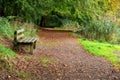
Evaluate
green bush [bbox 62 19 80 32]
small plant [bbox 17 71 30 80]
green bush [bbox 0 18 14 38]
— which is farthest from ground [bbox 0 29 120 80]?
green bush [bbox 62 19 80 32]

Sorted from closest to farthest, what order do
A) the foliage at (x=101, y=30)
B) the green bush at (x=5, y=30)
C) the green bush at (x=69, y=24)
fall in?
the green bush at (x=5, y=30), the foliage at (x=101, y=30), the green bush at (x=69, y=24)

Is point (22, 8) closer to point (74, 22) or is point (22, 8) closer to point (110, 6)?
point (110, 6)

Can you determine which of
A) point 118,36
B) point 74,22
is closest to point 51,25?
point 74,22

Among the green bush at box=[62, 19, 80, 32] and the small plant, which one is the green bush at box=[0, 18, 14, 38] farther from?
the green bush at box=[62, 19, 80, 32]

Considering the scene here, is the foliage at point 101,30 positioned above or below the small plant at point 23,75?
below

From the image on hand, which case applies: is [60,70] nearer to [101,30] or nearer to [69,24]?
[101,30]

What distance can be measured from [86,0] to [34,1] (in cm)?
344

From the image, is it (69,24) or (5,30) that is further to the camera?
(69,24)

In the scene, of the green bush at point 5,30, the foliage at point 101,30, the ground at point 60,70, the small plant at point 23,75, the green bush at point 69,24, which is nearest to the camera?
the small plant at point 23,75

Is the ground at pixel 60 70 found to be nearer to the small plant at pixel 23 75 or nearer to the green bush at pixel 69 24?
the small plant at pixel 23 75

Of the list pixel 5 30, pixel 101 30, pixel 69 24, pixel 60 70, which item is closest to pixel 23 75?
pixel 60 70

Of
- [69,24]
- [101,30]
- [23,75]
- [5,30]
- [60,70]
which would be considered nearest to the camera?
[23,75]

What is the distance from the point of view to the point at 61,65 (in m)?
10.8

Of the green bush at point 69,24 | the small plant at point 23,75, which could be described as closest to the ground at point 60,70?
the small plant at point 23,75
